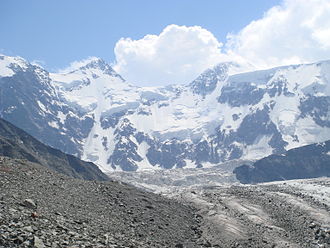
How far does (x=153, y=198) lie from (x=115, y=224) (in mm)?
23828

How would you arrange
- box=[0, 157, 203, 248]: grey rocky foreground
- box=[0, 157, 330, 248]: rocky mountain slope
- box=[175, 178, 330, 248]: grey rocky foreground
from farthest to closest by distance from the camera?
box=[175, 178, 330, 248]: grey rocky foreground < box=[0, 157, 330, 248]: rocky mountain slope < box=[0, 157, 203, 248]: grey rocky foreground

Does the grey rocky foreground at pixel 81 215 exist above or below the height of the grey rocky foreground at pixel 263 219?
below

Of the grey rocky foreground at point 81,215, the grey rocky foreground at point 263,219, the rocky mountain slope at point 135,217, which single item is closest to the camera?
the grey rocky foreground at point 81,215

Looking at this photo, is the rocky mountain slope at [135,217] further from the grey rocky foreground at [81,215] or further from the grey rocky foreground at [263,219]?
the grey rocky foreground at [263,219]

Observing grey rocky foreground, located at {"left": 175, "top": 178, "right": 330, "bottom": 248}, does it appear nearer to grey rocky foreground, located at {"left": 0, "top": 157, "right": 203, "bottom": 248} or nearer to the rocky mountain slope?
the rocky mountain slope

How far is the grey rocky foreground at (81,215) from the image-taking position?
3203 centimetres

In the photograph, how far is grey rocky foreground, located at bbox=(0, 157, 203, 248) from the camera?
32.0 meters

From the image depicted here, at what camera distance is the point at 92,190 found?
60281 millimetres

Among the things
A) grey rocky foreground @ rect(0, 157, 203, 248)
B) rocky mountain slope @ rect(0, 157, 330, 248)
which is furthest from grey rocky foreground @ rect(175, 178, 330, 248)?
grey rocky foreground @ rect(0, 157, 203, 248)

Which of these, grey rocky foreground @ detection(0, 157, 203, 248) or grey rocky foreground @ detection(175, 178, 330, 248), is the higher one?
grey rocky foreground @ detection(175, 178, 330, 248)

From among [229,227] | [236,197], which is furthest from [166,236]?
[236,197]

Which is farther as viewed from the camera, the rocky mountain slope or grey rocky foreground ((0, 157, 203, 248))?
the rocky mountain slope

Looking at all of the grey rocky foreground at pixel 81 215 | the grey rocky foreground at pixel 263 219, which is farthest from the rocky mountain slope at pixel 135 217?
the grey rocky foreground at pixel 263 219

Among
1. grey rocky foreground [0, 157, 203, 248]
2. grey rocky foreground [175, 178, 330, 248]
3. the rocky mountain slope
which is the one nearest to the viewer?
grey rocky foreground [0, 157, 203, 248]
